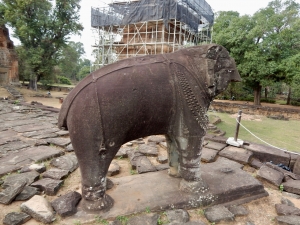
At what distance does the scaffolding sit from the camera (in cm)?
1411

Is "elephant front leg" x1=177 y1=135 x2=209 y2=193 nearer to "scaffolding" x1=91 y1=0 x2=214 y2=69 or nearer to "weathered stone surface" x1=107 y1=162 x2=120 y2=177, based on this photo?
"weathered stone surface" x1=107 y1=162 x2=120 y2=177

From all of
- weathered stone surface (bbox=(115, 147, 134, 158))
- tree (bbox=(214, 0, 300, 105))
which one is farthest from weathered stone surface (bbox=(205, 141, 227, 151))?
tree (bbox=(214, 0, 300, 105))

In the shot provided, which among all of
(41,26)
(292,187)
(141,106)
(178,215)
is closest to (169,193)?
(178,215)

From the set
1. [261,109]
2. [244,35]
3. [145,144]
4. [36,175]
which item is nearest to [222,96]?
[261,109]

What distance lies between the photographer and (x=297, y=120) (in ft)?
47.9

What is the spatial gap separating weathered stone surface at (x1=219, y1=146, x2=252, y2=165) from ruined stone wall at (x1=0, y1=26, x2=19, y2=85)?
66.4 feet

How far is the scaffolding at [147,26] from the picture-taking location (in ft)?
46.3

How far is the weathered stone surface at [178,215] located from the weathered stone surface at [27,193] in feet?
5.89

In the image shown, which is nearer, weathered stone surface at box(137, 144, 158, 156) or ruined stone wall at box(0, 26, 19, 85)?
weathered stone surface at box(137, 144, 158, 156)

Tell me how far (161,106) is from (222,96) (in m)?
22.1

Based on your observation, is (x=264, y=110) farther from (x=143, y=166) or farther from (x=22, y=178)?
(x=22, y=178)

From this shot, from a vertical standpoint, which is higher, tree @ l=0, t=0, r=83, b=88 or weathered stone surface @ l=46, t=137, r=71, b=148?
tree @ l=0, t=0, r=83, b=88

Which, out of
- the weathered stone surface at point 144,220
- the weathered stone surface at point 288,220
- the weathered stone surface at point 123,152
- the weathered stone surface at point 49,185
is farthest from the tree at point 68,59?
the weathered stone surface at point 288,220

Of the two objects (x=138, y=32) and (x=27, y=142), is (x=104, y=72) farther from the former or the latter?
(x=138, y=32)
